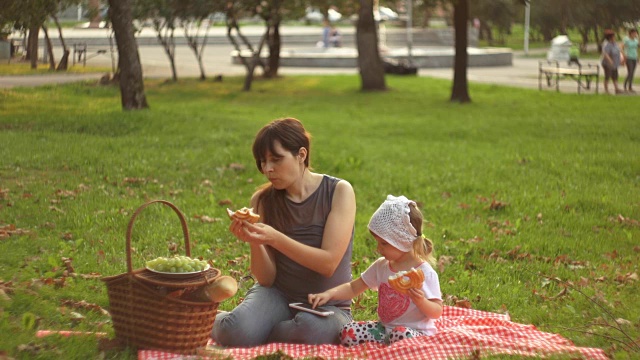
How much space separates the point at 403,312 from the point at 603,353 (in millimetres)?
1122

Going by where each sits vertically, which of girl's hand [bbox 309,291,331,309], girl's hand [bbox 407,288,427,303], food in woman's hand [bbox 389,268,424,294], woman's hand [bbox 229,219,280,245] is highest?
woman's hand [bbox 229,219,280,245]

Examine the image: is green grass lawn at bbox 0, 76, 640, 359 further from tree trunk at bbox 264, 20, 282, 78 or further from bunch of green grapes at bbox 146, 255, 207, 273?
tree trunk at bbox 264, 20, 282, 78

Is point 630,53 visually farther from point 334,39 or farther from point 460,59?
point 334,39

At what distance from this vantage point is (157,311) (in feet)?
17.4

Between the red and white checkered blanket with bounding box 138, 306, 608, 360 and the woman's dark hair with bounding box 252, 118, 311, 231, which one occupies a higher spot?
the woman's dark hair with bounding box 252, 118, 311, 231

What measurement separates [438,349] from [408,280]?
0.43m

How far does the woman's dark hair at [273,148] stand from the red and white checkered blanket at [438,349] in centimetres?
76

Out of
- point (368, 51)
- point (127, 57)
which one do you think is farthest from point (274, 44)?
point (127, 57)

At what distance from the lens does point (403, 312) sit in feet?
19.1

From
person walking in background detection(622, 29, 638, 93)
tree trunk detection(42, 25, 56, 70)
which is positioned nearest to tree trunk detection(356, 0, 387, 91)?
person walking in background detection(622, 29, 638, 93)

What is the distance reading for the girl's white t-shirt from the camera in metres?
5.76

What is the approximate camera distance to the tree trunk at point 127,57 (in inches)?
677

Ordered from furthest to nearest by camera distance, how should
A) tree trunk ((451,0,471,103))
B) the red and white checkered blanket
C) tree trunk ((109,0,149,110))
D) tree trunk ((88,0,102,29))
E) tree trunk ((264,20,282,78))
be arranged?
tree trunk ((264,20,282,78)) → tree trunk ((451,0,471,103)) → tree trunk ((88,0,102,29)) → tree trunk ((109,0,149,110)) → the red and white checkered blanket

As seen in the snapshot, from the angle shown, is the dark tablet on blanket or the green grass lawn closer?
the dark tablet on blanket
